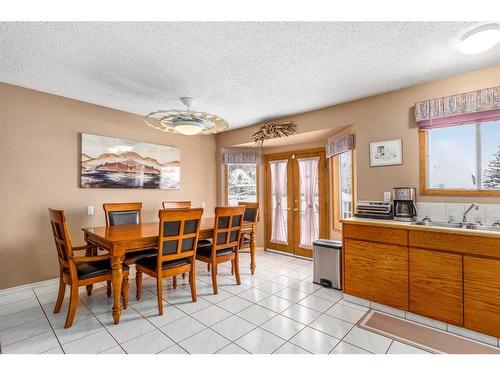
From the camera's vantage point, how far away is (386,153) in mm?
2895

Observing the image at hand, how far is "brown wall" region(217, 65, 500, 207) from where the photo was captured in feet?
8.06

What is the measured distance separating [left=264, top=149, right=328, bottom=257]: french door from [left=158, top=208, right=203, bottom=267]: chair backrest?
2354mm

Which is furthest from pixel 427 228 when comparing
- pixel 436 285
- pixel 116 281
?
pixel 116 281

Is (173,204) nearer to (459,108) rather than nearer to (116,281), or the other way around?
(116,281)

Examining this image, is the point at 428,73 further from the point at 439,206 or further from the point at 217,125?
the point at 217,125

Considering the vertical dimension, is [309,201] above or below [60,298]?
above

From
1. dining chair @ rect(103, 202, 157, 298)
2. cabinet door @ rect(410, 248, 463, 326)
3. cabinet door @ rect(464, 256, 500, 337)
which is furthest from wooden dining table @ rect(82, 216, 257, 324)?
cabinet door @ rect(464, 256, 500, 337)

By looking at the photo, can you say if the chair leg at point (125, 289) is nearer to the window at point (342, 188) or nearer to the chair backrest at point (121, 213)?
the chair backrest at point (121, 213)

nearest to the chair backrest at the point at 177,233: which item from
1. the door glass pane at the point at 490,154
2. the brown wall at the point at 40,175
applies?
the brown wall at the point at 40,175

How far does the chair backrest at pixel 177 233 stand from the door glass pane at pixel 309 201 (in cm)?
236

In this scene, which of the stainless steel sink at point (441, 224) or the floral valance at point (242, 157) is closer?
the stainless steel sink at point (441, 224)

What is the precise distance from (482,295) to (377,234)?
0.84m

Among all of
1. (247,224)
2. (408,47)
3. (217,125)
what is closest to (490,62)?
(408,47)

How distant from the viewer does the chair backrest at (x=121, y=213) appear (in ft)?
10.3
